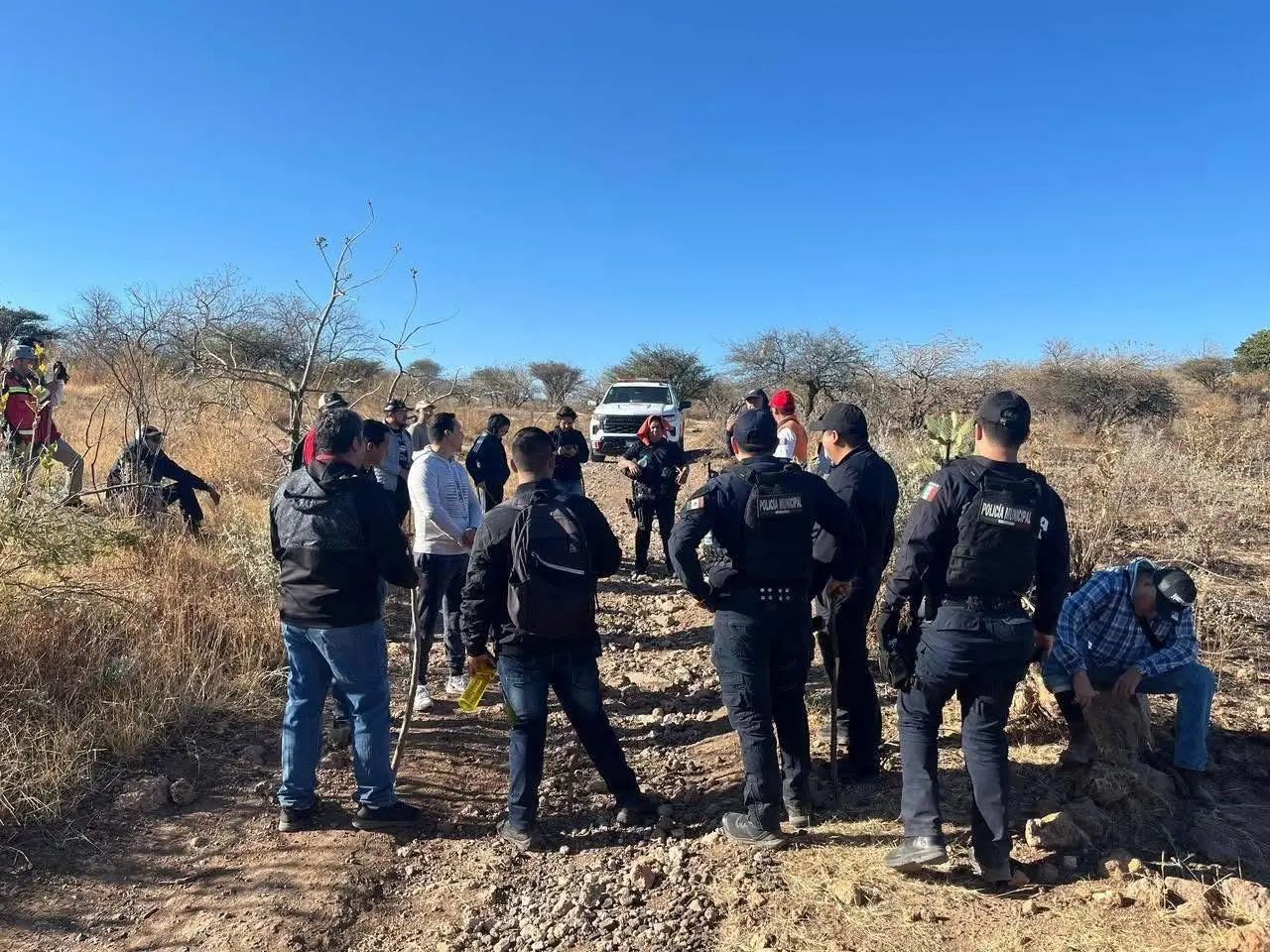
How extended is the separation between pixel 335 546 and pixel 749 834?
2064 millimetres

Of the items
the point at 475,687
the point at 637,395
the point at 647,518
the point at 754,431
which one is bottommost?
the point at 475,687

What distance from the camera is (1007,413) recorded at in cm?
280

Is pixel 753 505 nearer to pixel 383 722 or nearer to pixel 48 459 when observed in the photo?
pixel 383 722

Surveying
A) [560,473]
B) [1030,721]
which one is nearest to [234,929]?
[1030,721]

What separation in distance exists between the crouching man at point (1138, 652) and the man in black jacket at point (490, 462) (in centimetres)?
491

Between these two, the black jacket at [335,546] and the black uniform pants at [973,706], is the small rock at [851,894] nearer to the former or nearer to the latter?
the black uniform pants at [973,706]

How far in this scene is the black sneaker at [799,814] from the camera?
3.24m

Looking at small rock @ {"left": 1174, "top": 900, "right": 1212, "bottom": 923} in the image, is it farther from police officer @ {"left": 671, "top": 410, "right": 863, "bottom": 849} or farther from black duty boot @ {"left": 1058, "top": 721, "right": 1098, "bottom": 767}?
police officer @ {"left": 671, "top": 410, "right": 863, "bottom": 849}

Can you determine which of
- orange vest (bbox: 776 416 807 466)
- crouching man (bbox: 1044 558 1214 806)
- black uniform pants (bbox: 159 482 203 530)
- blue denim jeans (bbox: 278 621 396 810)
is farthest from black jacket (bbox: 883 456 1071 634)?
black uniform pants (bbox: 159 482 203 530)

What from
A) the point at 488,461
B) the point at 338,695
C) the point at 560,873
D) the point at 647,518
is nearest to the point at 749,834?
the point at 560,873

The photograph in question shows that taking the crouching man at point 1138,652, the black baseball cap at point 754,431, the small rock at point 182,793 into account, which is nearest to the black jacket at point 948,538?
the black baseball cap at point 754,431

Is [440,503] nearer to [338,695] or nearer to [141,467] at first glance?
[338,695]

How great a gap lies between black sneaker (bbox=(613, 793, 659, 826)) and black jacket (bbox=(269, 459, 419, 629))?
140 cm

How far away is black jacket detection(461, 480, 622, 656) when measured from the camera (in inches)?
126
